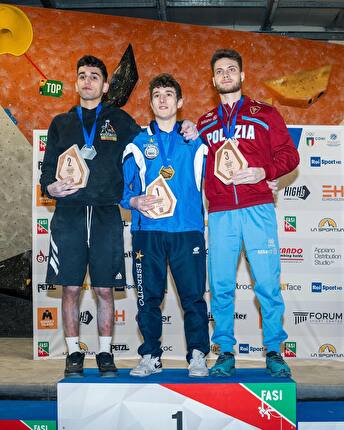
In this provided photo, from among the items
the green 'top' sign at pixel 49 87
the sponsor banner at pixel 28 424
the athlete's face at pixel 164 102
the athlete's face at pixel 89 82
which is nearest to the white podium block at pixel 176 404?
the sponsor banner at pixel 28 424

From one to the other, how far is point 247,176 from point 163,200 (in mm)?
407

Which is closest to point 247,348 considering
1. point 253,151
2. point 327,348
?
point 327,348

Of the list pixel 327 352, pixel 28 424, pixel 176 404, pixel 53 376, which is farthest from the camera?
pixel 327 352

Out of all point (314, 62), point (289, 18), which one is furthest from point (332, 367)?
point (289, 18)

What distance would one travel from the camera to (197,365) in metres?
2.63

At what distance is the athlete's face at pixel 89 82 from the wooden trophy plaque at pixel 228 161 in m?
0.67

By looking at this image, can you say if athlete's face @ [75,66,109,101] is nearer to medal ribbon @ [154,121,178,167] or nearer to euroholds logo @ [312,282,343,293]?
medal ribbon @ [154,121,178,167]

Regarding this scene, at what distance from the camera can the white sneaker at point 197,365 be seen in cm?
262

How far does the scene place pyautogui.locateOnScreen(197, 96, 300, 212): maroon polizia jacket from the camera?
2.76 m

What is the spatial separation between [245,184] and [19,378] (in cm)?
180

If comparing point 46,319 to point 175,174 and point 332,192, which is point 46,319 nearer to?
point 175,174

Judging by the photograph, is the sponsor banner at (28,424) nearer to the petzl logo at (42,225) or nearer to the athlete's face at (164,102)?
the athlete's face at (164,102)

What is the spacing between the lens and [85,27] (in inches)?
215

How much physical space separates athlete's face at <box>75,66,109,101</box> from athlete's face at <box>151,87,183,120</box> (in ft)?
0.95
